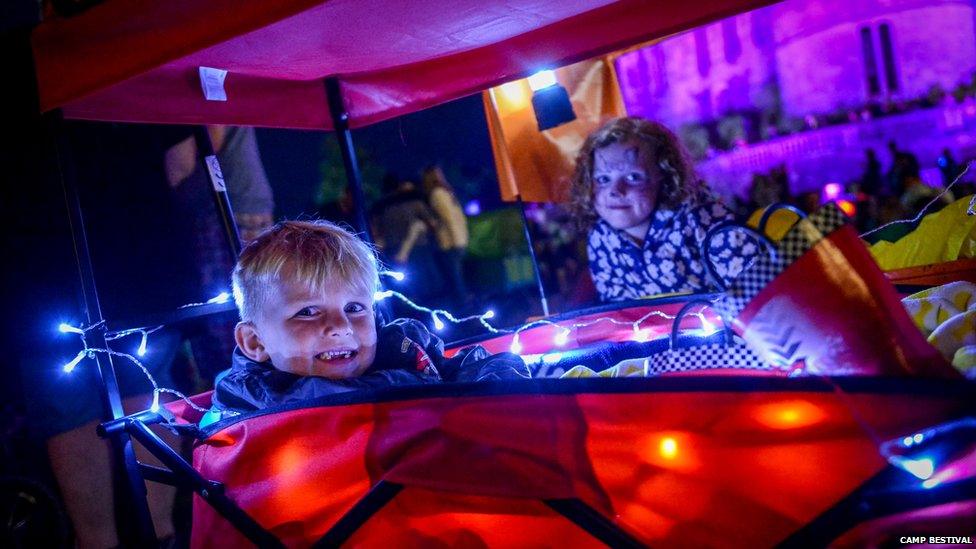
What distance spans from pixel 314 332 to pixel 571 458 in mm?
769

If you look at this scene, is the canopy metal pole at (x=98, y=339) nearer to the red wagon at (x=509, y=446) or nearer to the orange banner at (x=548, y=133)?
the red wagon at (x=509, y=446)

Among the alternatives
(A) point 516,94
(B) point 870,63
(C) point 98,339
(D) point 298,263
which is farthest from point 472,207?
(C) point 98,339

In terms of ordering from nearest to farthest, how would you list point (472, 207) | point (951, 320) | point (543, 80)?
point (951, 320) → point (543, 80) → point (472, 207)

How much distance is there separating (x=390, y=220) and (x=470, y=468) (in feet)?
19.6

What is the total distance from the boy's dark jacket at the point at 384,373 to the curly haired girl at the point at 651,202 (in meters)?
1.25

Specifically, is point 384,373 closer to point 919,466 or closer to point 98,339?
point 98,339

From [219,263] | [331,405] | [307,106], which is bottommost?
[331,405]

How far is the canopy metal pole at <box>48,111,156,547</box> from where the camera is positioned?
1484mm

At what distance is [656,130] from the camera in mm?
3023

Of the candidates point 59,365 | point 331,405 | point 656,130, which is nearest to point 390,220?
point 656,130

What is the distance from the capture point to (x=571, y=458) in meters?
1.03

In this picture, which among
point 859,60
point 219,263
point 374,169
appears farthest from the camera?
point 374,169

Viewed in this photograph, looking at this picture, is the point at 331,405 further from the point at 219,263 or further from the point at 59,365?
the point at 219,263

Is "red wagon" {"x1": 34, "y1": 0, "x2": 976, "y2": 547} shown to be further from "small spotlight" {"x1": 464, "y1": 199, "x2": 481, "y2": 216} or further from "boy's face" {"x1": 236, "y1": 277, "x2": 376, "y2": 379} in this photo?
"small spotlight" {"x1": 464, "y1": 199, "x2": 481, "y2": 216}
